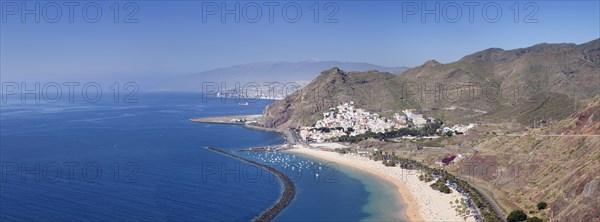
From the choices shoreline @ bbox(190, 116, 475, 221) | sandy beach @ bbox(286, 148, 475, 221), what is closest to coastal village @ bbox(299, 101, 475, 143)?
shoreline @ bbox(190, 116, 475, 221)

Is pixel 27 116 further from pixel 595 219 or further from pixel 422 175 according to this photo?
pixel 595 219

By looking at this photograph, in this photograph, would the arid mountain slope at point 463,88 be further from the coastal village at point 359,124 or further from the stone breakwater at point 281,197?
the stone breakwater at point 281,197

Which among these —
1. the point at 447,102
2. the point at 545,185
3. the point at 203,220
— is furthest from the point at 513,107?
the point at 203,220

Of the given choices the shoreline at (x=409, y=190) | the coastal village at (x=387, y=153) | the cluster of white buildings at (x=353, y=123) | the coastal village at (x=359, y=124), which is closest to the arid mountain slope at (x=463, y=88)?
the coastal village at (x=359, y=124)

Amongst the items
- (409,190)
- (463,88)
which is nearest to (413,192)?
(409,190)

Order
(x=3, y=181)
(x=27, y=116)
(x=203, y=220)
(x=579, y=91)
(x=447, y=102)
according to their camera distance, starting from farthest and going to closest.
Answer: (x=27, y=116) → (x=447, y=102) → (x=579, y=91) → (x=3, y=181) → (x=203, y=220)

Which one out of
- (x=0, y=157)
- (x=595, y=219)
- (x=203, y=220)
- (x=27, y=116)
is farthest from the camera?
(x=27, y=116)

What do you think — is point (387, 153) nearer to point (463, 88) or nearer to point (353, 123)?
point (353, 123)
